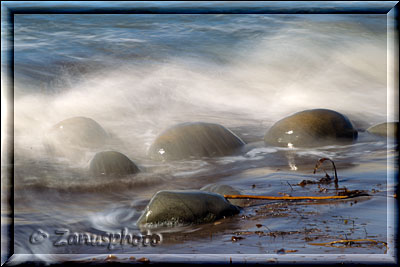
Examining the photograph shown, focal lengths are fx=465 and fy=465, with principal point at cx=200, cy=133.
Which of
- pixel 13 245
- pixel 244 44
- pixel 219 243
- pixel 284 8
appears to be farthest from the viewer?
pixel 244 44

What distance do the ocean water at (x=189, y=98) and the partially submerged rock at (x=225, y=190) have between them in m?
0.08

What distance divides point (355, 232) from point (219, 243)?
34.9 inches

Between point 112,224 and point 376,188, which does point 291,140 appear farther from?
point 112,224

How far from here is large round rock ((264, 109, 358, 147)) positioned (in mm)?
4008

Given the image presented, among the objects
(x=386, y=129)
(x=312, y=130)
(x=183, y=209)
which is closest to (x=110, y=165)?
(x=183, y=209)

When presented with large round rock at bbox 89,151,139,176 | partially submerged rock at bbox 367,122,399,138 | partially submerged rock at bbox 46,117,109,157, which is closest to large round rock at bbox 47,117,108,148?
partially submerged rock at bbox 46,117,109,157

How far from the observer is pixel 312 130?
13.2 ft

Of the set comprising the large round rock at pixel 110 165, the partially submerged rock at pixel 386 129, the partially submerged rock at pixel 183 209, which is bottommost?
the partially submerged rock at pixel 183 209

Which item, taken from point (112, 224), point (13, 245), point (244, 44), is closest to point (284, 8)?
point (244, 44)

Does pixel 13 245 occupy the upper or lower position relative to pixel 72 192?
lower

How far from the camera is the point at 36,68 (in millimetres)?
3639

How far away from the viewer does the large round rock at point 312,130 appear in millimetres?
4008

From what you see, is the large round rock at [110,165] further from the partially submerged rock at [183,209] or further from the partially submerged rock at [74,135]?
the partially submerged rock at [183,209]

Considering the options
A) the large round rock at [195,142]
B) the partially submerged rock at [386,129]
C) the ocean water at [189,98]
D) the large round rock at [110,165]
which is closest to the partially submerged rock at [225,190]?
the ocean water at [189,98]
